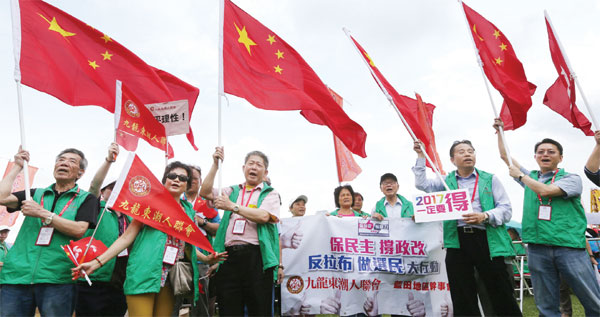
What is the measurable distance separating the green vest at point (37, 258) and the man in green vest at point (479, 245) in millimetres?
4123

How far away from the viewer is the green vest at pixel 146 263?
3.71 m

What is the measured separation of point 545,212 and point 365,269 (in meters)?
2.39

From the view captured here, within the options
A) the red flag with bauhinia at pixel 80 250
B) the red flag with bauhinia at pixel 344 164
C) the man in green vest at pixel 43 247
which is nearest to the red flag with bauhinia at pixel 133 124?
the man in green vest at pixel 43 247

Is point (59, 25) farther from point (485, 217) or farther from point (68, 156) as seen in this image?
point (485, 217)

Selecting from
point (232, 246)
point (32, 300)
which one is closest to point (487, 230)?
point (232, 246)

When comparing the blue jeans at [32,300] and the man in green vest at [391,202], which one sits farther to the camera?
the man in green vest at [391,202]

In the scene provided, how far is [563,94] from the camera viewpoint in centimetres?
572

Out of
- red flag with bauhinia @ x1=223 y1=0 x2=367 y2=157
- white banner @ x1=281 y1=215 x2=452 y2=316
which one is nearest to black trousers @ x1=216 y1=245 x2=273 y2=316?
white banner @ x1=281 y1=215 x2=452 y2=316

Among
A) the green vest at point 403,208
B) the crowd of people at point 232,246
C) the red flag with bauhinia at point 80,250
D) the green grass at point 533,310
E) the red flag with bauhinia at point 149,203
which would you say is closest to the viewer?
the red flag with bauhinia at point 80,250

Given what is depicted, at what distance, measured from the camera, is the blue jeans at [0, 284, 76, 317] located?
3.71 m

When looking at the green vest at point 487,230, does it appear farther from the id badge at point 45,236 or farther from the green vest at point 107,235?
the id badge at point 45,236

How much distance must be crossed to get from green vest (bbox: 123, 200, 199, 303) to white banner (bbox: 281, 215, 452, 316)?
2.13 m

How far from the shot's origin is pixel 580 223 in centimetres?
463

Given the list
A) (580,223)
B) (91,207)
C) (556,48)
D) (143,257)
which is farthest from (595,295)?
(91,207)
